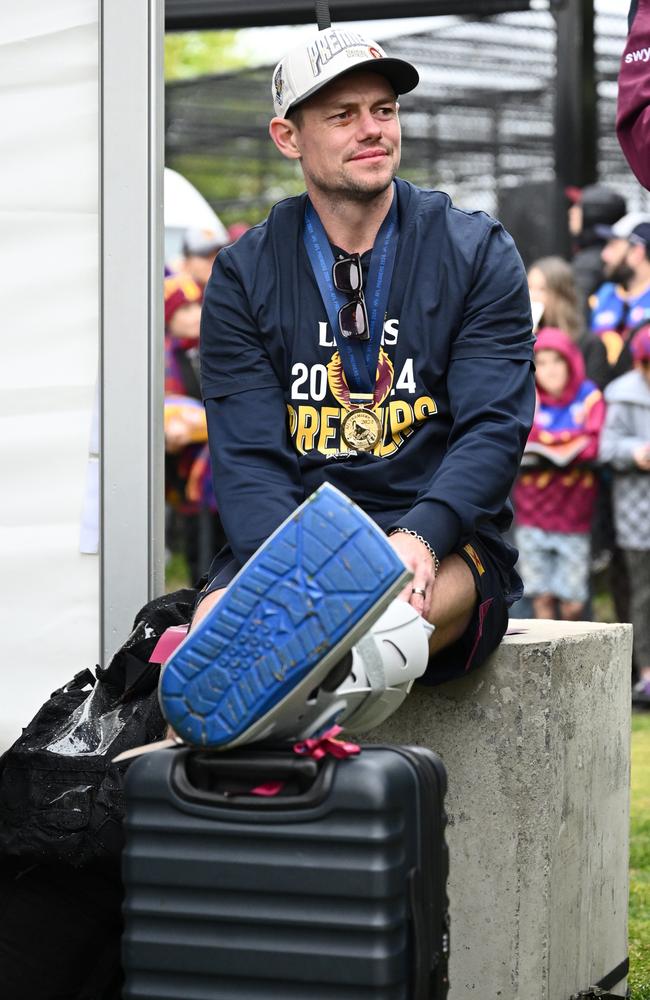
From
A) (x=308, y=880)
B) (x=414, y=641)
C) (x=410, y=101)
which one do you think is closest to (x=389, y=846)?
(x=308, y=880)

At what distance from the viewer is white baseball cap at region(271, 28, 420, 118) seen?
10.5ft

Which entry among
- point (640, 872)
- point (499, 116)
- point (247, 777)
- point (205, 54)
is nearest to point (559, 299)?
point (499, 116)

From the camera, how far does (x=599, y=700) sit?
11.2 feet

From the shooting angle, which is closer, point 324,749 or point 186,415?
point 324,749

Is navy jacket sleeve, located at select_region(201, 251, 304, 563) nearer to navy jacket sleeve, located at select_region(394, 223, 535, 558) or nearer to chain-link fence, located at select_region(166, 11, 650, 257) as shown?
navy jacket sleeve, located at select_region(394, 223, 535, 558)

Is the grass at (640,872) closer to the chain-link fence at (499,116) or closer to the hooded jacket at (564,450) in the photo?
the hooded jacket at (564,450)

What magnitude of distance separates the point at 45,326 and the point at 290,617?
1.86 metres

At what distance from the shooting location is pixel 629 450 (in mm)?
7754

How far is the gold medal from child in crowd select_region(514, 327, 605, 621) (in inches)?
182

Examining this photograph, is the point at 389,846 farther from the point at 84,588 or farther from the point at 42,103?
the point at 42,103

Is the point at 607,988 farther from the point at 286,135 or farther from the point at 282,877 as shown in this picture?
the point at 286,135

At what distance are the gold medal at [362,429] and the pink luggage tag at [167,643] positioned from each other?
532 mm

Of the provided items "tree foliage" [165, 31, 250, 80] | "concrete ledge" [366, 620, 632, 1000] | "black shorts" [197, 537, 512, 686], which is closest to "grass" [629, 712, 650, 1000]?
"concrete ledge" [366, 620, 632, 1000]

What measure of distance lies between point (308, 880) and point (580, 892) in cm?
116
